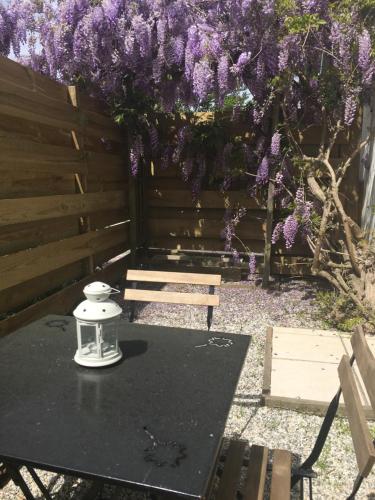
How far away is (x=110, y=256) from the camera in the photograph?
17.4 feet

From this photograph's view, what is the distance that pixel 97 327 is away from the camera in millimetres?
1432

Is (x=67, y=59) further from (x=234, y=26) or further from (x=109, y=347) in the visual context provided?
(x=109, y=347)

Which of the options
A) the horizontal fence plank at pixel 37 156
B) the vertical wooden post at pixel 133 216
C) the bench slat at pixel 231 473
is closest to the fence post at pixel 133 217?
the vertical wooden post at pixel 133 216

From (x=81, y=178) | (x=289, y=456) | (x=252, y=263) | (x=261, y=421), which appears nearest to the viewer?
(x=289, y=456)

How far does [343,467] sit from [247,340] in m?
0.97

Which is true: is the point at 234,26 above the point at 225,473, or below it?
above

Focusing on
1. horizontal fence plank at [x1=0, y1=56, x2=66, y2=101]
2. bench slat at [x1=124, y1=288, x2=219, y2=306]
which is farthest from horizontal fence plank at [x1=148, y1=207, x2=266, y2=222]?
bench slat at [x1=124, y1=288, x2=219, y2=306]

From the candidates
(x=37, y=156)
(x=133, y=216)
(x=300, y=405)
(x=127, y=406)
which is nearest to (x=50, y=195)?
(x=37, y=156)

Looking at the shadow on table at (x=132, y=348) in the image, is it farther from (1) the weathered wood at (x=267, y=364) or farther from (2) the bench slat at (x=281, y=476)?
(1) the weathered wood at (x=267, y=364)

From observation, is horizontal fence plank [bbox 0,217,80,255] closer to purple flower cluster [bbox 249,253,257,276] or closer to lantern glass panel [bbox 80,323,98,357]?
lantern glass panel [bbox 80,323,98,357]

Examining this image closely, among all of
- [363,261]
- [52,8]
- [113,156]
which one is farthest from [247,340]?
[52,8]

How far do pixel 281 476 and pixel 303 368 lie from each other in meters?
1.70

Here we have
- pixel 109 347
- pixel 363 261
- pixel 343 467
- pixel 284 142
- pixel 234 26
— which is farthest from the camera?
pixel 284 142

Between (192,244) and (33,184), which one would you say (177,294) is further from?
(192,244)
